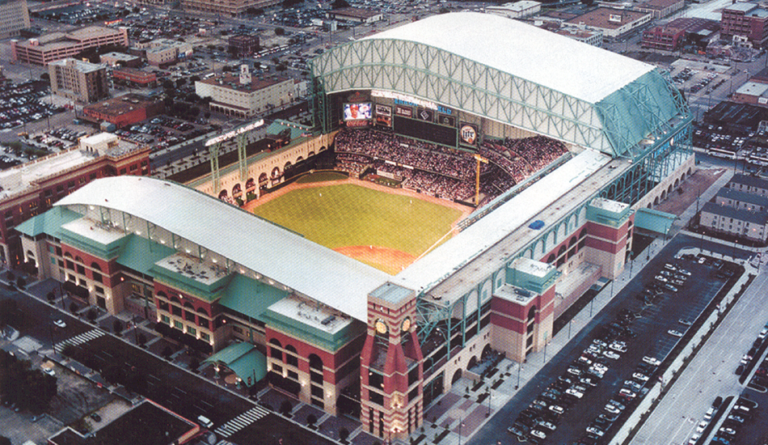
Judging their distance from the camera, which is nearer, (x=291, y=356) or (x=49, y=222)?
(x=291, y=356)

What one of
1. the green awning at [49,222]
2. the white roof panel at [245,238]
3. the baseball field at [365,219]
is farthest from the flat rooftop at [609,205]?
the green awning at [49,222]

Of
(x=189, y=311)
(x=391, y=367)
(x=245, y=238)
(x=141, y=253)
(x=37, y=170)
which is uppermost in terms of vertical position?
(x=37, y=170)

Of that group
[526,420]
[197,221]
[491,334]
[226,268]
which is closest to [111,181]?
[197,221]

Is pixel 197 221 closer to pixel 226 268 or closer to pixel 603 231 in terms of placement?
pixel 226 268

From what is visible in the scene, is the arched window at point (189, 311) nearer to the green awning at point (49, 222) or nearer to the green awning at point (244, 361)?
the green awning at point (244, 361)

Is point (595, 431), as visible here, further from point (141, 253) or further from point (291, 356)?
point (141, 253)

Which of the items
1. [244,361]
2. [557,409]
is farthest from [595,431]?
[244,361]

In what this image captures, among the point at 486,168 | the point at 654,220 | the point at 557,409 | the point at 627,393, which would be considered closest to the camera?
the point at 557,409

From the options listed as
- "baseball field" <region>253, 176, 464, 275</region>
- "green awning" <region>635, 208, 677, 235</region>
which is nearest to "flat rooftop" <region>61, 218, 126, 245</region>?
"baseball field" <region>253, 176, 464, 275</region>
